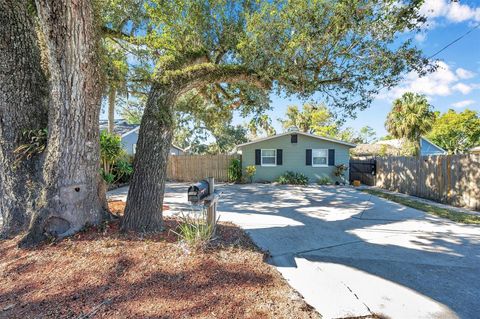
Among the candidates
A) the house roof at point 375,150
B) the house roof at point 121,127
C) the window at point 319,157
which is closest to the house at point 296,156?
the window at point 319,157

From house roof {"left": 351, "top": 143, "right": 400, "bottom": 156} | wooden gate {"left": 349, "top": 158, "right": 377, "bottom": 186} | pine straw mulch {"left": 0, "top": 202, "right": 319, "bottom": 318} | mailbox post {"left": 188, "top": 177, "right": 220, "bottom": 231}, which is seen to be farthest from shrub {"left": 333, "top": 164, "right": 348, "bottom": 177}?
pine straw mulch {"left": 0, "top": 202, "right": 319, "bottom": 318}

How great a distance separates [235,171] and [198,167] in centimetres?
244

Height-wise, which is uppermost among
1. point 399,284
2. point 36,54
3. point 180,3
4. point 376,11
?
point 180,3

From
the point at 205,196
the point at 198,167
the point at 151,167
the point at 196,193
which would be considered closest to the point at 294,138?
the point at 198,167

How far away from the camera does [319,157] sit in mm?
14562

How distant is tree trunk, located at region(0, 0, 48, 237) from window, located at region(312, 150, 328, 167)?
13.2 metres

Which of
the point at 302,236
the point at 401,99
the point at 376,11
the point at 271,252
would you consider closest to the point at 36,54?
the point at 271,252

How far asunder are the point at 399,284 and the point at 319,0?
459cm

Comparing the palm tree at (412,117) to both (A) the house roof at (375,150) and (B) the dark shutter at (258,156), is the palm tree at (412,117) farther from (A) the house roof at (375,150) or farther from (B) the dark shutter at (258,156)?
(B) the dark shutter at (258,156)

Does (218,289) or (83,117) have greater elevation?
(83,117)

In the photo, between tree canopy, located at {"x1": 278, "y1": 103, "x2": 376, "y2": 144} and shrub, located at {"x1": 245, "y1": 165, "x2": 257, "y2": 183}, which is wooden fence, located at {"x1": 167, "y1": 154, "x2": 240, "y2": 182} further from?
tree canopy, located at {"x1": 278, "y1": 103, "x2": 376, "y2": 144}

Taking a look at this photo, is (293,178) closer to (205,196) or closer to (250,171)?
(250,171)

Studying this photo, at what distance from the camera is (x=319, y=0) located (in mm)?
4316

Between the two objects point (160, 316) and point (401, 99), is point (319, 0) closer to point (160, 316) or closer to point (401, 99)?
point (160, 316)
